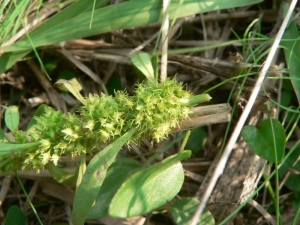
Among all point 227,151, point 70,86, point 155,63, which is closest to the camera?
point 227,151

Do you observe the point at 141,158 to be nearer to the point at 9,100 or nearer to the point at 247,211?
the point at 247,211

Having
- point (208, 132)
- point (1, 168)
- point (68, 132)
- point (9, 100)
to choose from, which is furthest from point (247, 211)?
point (9, 100)

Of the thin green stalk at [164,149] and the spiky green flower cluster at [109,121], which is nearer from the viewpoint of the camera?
the spiky green flower cluster at [109,121]

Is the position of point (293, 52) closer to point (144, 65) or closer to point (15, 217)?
point (144, 65)

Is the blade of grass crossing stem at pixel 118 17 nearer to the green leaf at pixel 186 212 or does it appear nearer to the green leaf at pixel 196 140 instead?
the green leaf at pixel 196 140

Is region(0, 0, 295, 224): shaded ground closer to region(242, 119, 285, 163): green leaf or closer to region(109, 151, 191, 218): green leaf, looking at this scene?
region(242, 119, 285, 163): green leaf

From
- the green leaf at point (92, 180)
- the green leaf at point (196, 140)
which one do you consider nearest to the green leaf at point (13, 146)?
the green leaf at point (92, 180)

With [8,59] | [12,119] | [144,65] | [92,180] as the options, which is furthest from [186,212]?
[8,59]

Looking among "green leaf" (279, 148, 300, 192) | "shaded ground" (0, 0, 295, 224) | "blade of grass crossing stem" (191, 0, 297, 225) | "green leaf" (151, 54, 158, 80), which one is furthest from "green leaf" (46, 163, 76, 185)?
"green leaf" (279, 148, 300, 192)
